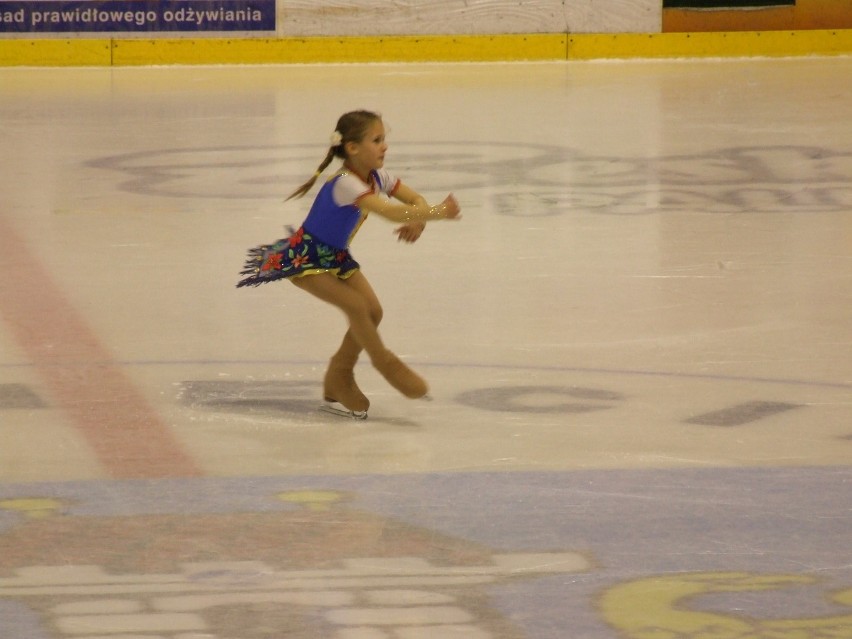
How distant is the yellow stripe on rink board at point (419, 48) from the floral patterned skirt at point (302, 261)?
10138 mm

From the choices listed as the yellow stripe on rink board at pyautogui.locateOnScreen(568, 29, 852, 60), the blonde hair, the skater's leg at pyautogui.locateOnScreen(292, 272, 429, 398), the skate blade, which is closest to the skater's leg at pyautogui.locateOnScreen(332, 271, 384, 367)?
the skater's leg at pyautogui.locateOnScreen(292, 272, 429, 398)

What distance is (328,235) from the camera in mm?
4352

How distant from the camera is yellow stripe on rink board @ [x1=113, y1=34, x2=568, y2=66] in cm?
1421

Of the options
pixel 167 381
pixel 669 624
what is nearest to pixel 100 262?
pixel 167 381

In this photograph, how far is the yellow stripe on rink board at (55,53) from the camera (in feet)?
45.9

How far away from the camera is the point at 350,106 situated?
11438 mm

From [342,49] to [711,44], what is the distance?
329 centimetres

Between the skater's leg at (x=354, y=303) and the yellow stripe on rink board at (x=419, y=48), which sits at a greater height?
the yellow stripe on rink board at (x=419, y=48)

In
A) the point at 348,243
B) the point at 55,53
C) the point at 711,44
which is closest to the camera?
the point at 348,243

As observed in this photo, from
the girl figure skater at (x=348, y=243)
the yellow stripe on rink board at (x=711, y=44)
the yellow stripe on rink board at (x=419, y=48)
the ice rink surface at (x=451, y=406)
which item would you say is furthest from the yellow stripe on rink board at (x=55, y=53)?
the girl figure skater at (x=348, y=243)

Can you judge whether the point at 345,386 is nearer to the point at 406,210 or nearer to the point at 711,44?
the point at 406,210

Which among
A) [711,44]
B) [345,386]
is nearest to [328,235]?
[345,386]

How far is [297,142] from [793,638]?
722 centimetres

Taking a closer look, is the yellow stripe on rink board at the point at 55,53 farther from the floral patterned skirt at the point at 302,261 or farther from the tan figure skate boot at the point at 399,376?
the tan figure skate boot at the point at 399,376
